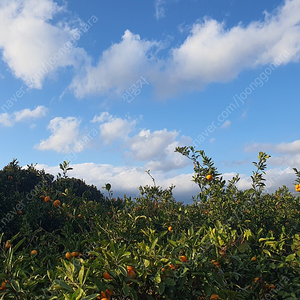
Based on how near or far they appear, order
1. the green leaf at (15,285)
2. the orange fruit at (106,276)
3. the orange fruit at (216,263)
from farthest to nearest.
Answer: the orange fruit at (216,263), the green leaf at (15,285), the orange fruit at (106,276)

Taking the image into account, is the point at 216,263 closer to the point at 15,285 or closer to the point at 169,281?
the point at 169,281

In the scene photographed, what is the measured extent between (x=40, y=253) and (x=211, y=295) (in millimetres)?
2250

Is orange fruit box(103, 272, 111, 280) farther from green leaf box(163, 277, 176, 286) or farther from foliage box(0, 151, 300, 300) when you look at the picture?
green leaf box(163, 277, 176, 286)

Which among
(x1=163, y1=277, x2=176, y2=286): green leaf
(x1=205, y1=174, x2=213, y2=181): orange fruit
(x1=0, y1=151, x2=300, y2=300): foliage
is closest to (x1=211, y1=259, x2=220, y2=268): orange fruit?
(x1=0, y1=151, x2=300, y2=300): foliage

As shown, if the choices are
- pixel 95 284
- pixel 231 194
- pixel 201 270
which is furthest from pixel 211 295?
pixel 231 194

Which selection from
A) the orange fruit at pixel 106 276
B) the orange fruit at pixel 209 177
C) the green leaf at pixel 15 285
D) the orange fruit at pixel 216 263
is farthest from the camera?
the orange fruit at pixel 209 177

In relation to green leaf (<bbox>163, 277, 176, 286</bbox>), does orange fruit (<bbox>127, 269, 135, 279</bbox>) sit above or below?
above

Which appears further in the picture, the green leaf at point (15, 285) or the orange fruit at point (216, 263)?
the orange fruit at point (216, 263)

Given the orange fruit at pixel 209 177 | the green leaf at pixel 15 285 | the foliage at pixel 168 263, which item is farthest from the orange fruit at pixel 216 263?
the orange fruit at pixel 209 177

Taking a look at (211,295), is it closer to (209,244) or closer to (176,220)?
(209,244)

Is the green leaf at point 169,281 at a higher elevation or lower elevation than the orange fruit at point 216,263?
lower

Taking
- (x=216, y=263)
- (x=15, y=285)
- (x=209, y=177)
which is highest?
(x=209, y=177)

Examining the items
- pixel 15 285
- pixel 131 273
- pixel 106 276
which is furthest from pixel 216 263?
pixel 15 285

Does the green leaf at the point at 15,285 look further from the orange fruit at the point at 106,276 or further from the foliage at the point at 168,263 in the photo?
the orange fruit at the point at 106,276
